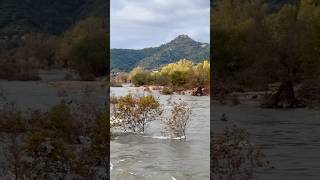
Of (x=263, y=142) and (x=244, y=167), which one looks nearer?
(x=244, y=167)

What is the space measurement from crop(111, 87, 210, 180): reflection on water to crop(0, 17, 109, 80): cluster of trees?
215cm

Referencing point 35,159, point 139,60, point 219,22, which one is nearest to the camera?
point 35,159

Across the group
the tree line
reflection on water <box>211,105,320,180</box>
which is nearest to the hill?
the tree line

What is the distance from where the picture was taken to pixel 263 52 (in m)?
4.71

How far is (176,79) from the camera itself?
32.6 ft

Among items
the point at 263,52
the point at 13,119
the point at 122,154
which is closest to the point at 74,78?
the point at 13,119

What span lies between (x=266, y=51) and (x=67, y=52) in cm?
195

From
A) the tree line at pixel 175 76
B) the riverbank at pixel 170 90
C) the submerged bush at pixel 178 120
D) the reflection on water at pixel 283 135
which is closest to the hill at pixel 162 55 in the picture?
the tree line at pixel 175 76

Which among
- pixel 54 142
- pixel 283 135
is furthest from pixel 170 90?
pixel 54 142

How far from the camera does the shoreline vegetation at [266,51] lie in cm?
457

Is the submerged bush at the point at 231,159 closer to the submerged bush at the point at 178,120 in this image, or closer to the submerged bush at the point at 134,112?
the submerged bush at the point at 178,120

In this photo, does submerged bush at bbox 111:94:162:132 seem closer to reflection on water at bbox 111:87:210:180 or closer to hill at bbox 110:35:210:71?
reflection on water at bbox 111:87:210:180

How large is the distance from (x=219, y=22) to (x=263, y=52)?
0.56m

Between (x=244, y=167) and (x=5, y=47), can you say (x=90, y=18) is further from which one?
(x=244, y=167)
